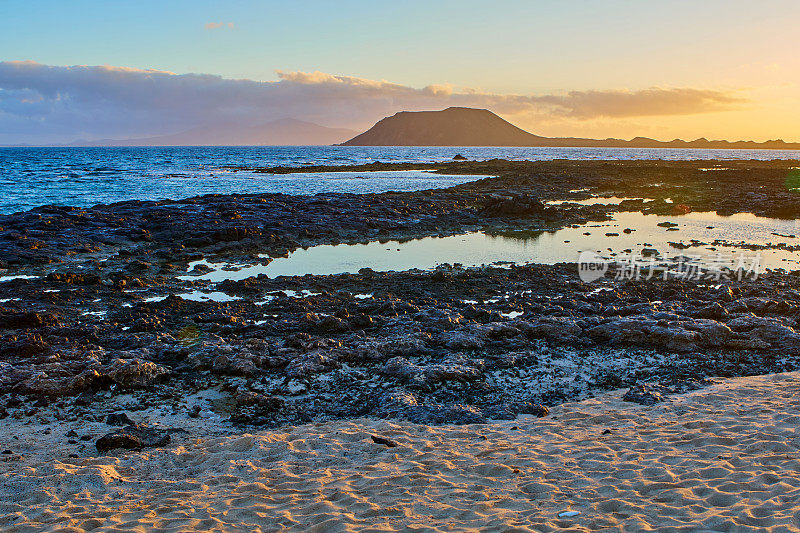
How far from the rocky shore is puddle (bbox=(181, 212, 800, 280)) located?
1.29 m

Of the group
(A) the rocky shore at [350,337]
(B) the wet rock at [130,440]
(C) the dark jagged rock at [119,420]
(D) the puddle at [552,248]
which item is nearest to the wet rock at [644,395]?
(A) the rocky shore at [350,337]

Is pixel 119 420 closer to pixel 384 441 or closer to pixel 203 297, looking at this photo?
pixel 384 441

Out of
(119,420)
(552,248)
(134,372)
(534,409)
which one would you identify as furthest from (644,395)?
(552,248)

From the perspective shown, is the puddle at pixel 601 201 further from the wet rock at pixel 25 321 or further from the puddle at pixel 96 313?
the wet rock at pixel 25 321

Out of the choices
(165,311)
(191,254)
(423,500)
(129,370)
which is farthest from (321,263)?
(423,500)

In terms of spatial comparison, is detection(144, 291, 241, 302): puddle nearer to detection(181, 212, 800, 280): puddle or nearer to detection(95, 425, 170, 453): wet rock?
detection(181, 212, 800, 280): puddle

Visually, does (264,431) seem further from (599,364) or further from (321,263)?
(321,263)

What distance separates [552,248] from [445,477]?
15.6 meters

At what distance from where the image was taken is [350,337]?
10.3m

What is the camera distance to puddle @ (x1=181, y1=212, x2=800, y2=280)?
17.1 metres

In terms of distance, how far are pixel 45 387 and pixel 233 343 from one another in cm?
291

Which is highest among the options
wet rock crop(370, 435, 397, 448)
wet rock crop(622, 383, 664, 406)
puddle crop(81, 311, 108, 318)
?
puddle crop(81, 311, 108, 318)

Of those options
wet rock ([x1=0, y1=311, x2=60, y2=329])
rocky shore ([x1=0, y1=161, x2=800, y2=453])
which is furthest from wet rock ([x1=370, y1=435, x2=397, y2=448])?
wet rock ([x1=0, y1=311, x2=60, y2=329])

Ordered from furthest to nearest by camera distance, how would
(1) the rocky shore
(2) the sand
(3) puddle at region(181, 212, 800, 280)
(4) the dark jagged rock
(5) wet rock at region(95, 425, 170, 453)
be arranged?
(3) puddle at region(181, 212, 800, 280) < (1) the rocky shore < (4) the dark jagged rock < (5) wet rock at region(95, 425, 170, 453) < (2) the sand
